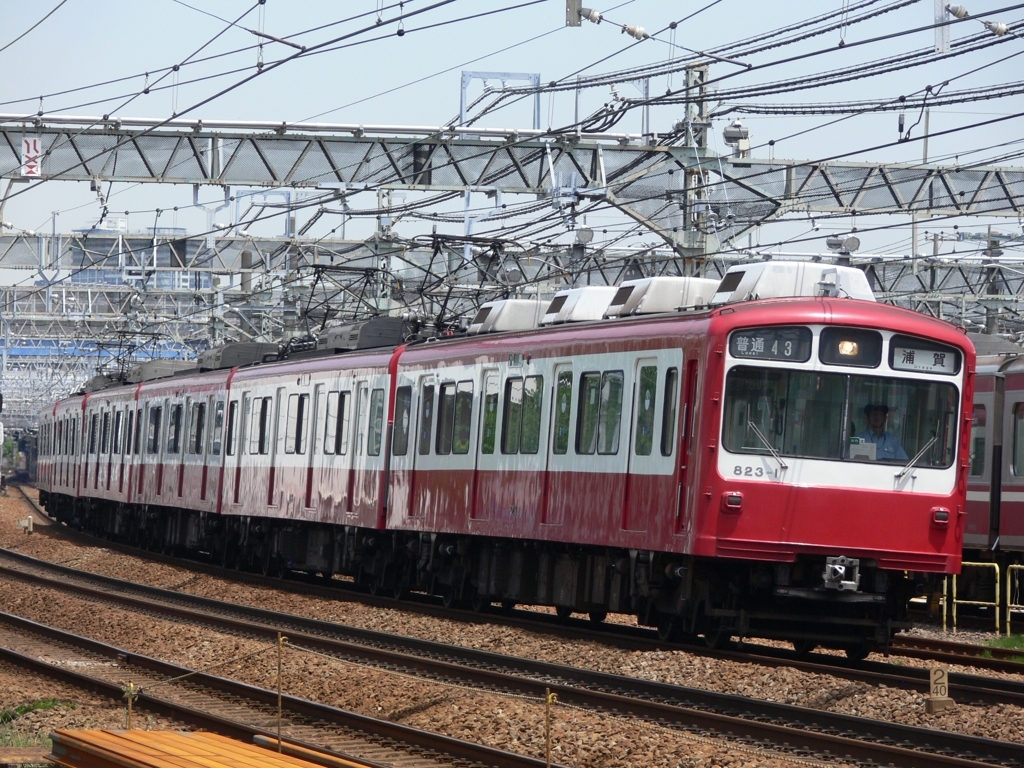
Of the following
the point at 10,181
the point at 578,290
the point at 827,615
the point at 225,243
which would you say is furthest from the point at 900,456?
the point at 225,243

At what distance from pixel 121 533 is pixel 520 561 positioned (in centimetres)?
2172

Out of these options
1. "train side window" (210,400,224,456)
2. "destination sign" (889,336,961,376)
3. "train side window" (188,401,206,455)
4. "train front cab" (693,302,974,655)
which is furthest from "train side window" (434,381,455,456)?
"train side window" (188,401,206,455)

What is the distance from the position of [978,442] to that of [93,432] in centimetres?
2425

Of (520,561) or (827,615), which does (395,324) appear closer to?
(520,561)

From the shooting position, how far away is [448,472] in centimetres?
1867

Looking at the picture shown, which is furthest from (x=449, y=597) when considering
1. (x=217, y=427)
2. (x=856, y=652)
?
(x=217, y=427)

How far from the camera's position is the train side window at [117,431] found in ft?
119

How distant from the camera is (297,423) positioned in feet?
79.3

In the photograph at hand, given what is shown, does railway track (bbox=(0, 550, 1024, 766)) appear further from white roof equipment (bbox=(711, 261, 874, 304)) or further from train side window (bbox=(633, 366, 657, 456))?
white roof equipment (bbox=(711, 261, 874, 304))

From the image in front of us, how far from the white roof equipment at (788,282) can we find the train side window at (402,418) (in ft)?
19.7

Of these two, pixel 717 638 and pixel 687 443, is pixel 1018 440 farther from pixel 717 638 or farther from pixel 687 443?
pixel 687 443

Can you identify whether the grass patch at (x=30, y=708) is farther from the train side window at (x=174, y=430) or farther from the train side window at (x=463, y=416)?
the train side window at (x=174, y=430)

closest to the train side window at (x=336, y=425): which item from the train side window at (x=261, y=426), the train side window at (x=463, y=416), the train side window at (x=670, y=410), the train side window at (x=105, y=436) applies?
the train side window at (x=261, y=426)

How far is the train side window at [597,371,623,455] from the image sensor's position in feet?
49.4
